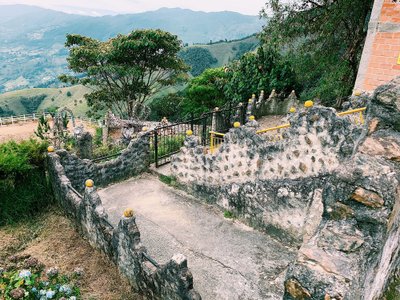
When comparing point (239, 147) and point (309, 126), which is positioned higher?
point (309, 126)

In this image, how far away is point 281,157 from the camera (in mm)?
7762

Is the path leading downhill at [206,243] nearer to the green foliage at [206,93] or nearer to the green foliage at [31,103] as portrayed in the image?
the green foliage at [206,93]

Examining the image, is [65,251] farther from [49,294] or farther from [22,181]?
[22,181]

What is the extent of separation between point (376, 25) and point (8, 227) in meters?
12.1

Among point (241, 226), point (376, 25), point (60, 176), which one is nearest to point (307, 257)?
point (241, 226)

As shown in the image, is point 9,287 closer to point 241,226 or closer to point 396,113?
point 241,226

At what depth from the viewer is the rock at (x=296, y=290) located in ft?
9.75

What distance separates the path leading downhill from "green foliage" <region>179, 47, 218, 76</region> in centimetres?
11559

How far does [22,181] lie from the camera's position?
9.03 metres

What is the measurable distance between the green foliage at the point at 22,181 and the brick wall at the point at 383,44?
409 inches

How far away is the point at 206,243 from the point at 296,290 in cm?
496

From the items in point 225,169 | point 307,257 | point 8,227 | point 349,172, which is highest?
point 349,172

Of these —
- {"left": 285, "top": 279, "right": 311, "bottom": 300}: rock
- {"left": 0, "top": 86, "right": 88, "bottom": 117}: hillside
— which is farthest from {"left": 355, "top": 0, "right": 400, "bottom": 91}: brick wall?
{"left": 0, "top": 86, "right": 88, "bottom": 117}: hillside

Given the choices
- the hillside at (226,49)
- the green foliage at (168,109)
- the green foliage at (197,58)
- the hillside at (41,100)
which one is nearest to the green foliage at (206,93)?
the green foliage at (168,109)
